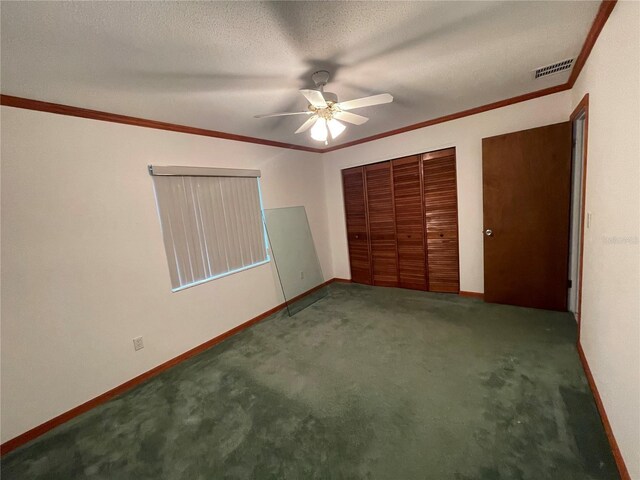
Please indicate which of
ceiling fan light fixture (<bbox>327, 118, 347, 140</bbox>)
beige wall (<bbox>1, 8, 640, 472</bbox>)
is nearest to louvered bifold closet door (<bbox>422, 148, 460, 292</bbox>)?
beige wall (<bbox>1, 8, 640, 472</bbox>)

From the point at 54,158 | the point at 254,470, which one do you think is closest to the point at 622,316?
the point at 254,470

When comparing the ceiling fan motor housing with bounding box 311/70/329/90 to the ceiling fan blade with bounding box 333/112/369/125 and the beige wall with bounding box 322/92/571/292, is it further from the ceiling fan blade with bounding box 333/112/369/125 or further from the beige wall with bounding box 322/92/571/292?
the beige wall with bounding box 322/92/571/292

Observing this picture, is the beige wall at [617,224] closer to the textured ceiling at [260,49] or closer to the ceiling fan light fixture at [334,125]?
the textured ceiling at [260,49]

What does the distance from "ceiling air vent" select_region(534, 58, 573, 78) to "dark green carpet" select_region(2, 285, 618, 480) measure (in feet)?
7.53

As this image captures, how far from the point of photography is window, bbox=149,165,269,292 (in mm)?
2572

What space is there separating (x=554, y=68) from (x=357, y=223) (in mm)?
2782

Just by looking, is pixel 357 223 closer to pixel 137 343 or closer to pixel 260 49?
pixel 260 49

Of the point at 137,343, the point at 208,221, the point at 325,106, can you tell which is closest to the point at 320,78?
the point at 325,106

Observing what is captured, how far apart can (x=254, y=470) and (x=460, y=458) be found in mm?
1108

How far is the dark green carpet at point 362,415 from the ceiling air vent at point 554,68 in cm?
229

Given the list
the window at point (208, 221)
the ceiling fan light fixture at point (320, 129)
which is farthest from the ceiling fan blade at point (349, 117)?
the window at point (208, 221)

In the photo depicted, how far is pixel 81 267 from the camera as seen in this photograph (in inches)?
80.3

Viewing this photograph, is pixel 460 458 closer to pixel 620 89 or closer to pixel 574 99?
pixel 620 89

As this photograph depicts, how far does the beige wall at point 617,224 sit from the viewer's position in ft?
3.72
